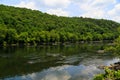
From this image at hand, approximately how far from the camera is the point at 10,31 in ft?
392

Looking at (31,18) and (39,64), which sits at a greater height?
(31,18)

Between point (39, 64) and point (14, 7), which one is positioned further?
point (14, 7)

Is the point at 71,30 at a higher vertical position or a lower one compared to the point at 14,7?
lower

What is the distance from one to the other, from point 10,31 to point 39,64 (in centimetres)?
6181

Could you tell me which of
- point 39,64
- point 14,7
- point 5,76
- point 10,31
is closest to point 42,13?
point 14,7

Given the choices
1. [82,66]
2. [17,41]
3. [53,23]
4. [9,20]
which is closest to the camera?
[82,66]

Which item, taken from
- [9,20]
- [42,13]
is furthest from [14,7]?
[9,20]

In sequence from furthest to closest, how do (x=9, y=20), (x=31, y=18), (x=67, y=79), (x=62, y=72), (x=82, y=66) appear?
(x=31, y=18)
(x=9, y=20)
(x=82, y=66)
(x=62, y=72)
(x=67, y=79)

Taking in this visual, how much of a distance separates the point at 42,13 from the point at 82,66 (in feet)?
461

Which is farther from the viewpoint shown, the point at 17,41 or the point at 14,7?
the point at 14,7

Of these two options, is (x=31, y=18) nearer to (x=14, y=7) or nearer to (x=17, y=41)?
(x=14, y=7)

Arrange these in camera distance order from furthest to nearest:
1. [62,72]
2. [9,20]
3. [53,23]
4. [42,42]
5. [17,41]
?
[53,23], [9,20], [42,42], [17,41], [62,72]

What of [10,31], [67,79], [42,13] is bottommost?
[67,79]

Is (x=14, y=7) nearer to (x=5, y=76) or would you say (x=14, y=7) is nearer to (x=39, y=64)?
(x=39, y=64)
